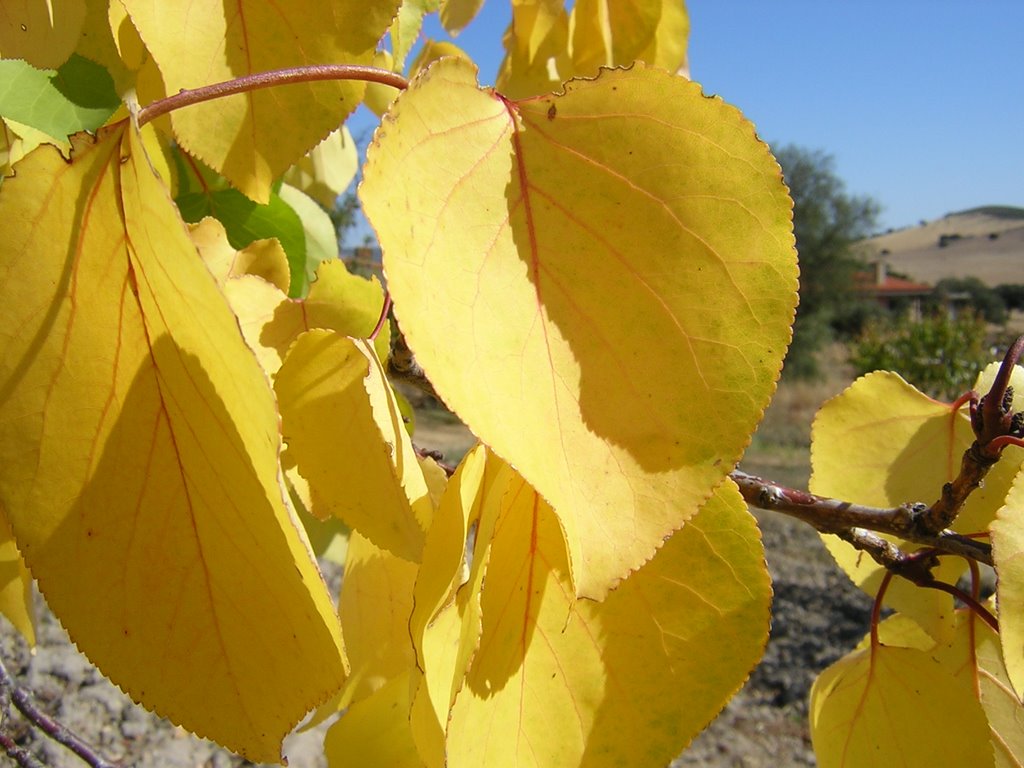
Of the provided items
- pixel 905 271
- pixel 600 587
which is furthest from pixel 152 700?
pixel 905 271

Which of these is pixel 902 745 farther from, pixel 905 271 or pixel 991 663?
pixel 905 271

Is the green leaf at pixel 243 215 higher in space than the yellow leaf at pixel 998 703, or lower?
higher

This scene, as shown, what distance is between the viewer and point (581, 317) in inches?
9.0

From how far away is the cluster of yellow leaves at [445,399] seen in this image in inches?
8.0

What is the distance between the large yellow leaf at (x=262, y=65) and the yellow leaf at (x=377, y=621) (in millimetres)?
182

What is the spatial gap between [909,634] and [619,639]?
334mm

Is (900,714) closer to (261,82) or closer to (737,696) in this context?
(261,82)

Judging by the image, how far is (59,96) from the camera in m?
0.38

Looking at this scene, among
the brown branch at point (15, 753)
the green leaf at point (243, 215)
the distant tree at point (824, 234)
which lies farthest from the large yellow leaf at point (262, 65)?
the distant tree at point (824, 234)

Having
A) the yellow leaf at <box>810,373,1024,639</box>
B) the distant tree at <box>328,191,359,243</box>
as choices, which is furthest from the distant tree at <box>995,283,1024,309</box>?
the yellow leaf at <box>810,373,1024,639</box>

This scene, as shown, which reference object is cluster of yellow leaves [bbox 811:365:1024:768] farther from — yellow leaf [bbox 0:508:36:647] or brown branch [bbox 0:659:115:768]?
brown branch [bbox 0:659:115:768]

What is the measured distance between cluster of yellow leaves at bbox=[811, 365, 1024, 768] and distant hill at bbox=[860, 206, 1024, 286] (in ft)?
42.9

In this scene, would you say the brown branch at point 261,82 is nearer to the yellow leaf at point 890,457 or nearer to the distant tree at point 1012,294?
the yellow leaf at point 890,457

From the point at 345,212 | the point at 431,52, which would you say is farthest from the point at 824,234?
the point at 431,52
